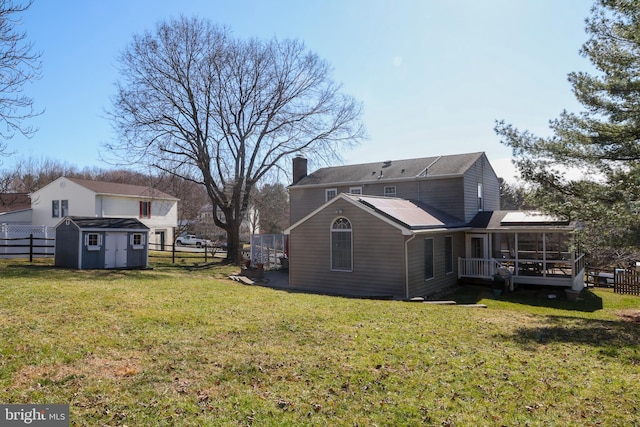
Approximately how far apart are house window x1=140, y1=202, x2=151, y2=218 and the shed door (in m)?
16.1

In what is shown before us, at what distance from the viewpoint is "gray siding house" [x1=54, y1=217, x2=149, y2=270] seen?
785 inches

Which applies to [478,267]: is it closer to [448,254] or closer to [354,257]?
[448,254]

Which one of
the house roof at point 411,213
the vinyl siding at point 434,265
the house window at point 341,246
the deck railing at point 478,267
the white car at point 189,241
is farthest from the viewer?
the white car at point 189,241

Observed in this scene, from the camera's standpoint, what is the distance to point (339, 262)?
17266mm

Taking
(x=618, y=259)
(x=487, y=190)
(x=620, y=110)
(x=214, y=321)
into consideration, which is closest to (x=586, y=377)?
(x=214, y=321)

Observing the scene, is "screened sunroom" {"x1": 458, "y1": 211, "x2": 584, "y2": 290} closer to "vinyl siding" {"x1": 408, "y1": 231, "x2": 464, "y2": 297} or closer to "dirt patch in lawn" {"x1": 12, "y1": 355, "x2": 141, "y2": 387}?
"vinyl siding" {"x1": 408, "y1": 231, "x2": 464, "y2": 297}

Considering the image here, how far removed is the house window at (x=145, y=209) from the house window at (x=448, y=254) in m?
27.9

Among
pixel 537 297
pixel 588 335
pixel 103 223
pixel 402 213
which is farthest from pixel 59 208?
pixel 588 335

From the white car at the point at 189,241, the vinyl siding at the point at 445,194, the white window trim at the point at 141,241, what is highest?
the vinyl siding at the point at 445,194

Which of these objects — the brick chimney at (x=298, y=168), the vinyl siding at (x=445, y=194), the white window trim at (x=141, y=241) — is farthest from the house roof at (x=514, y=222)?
the white window trim at (x=141, y=241)

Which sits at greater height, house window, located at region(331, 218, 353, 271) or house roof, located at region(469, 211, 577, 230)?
house roof, located at region(469, 211, 577, 230)

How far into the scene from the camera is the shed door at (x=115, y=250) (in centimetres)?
2088

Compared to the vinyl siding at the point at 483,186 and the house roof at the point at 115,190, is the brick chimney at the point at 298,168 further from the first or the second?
the vinyl siding at the point at 483,186

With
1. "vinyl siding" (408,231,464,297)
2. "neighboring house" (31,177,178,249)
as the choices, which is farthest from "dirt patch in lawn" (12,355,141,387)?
"neighboring house" (31,177,178,249)
